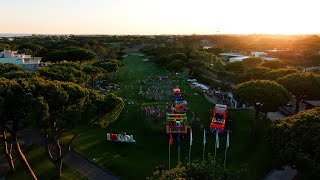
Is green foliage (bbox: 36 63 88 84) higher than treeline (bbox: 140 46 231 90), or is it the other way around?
green foliage (bbox: 36 63 88 84)

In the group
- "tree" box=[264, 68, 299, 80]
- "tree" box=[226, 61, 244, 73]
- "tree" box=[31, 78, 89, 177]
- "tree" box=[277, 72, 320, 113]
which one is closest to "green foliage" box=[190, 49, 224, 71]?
"tree" box=[226, 61, 244, 73]

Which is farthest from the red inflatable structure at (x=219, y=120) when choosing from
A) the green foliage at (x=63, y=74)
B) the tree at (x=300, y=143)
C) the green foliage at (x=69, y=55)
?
the green foliage at (x=69, y=55)

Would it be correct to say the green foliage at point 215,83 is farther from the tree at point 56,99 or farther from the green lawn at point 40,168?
the green lawn at point 40,168

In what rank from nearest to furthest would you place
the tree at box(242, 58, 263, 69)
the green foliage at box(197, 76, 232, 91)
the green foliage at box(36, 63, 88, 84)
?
the green foliage at box(36, 63, 88, 84)
the green foliage at box(197, 76, 232, 91)
the tree at box(242, 58, 263, 69)

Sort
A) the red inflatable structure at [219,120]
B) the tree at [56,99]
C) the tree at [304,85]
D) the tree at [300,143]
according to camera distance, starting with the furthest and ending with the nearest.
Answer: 1. the tree at [304,85]
2. the red inflatable structure at [219,120]
3. the tree at [56,99]
4. the tree at [300,143]

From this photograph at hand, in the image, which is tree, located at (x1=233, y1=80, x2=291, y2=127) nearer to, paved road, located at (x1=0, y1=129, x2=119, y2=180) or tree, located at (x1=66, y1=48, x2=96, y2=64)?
paved road, located at (x1=0, y1=129, x2=119, y2=180)

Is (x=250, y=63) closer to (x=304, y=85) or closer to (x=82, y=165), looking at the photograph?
(x=304, y=85)
